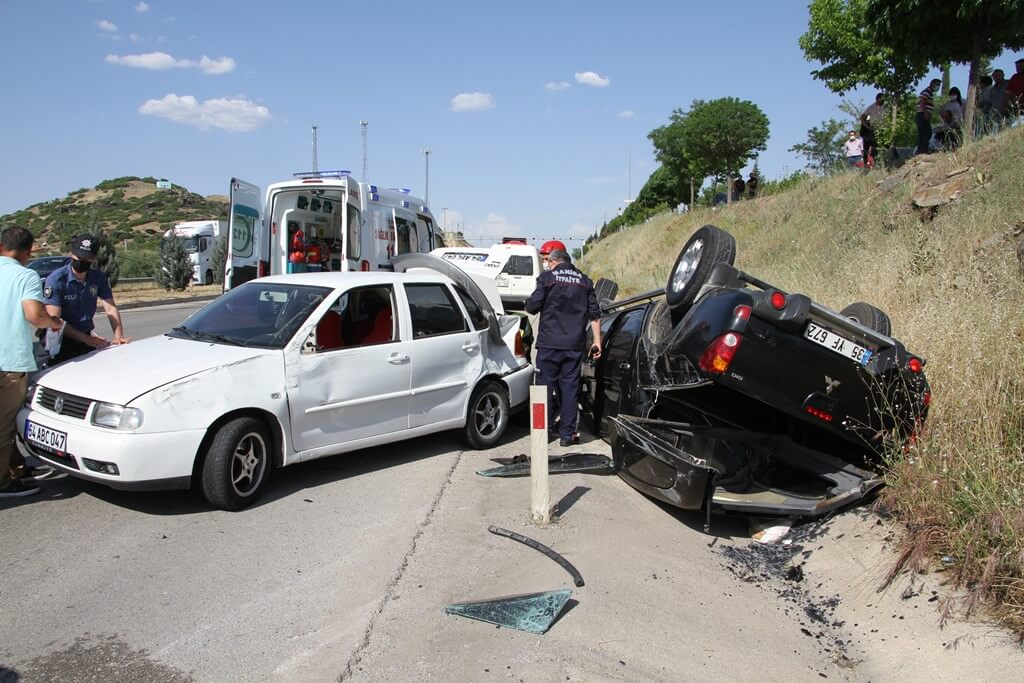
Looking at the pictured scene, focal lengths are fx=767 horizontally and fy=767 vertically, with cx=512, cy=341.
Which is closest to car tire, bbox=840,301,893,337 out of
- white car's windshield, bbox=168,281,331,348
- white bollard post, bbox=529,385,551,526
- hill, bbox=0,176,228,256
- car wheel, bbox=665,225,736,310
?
car wheel, bbox=665,225,736,310

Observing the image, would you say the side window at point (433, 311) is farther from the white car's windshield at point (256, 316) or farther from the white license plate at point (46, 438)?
the white license plate at point (46, 438)

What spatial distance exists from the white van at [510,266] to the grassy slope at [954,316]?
506 cm

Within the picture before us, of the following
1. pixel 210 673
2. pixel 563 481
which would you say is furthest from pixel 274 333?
pixel 210 673

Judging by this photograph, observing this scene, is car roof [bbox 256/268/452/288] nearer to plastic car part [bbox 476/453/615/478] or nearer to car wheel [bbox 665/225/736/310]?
plastic car part [bbox 476/453/615/478]

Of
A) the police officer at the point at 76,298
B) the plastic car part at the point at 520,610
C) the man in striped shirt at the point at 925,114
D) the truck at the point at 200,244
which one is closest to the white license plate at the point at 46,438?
the police officer at the point at 76,298

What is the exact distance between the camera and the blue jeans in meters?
7.16

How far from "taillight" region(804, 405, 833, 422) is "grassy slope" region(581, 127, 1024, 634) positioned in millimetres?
503

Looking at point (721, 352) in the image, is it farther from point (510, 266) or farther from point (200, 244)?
point (200, 244)

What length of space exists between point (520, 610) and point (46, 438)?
11.4 ft

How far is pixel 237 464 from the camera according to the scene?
5344mm

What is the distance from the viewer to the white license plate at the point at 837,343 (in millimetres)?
4508

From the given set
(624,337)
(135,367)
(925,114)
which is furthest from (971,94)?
(135,367)

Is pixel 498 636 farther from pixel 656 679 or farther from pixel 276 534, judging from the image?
pixel 276 534

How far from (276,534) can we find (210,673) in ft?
5.49
